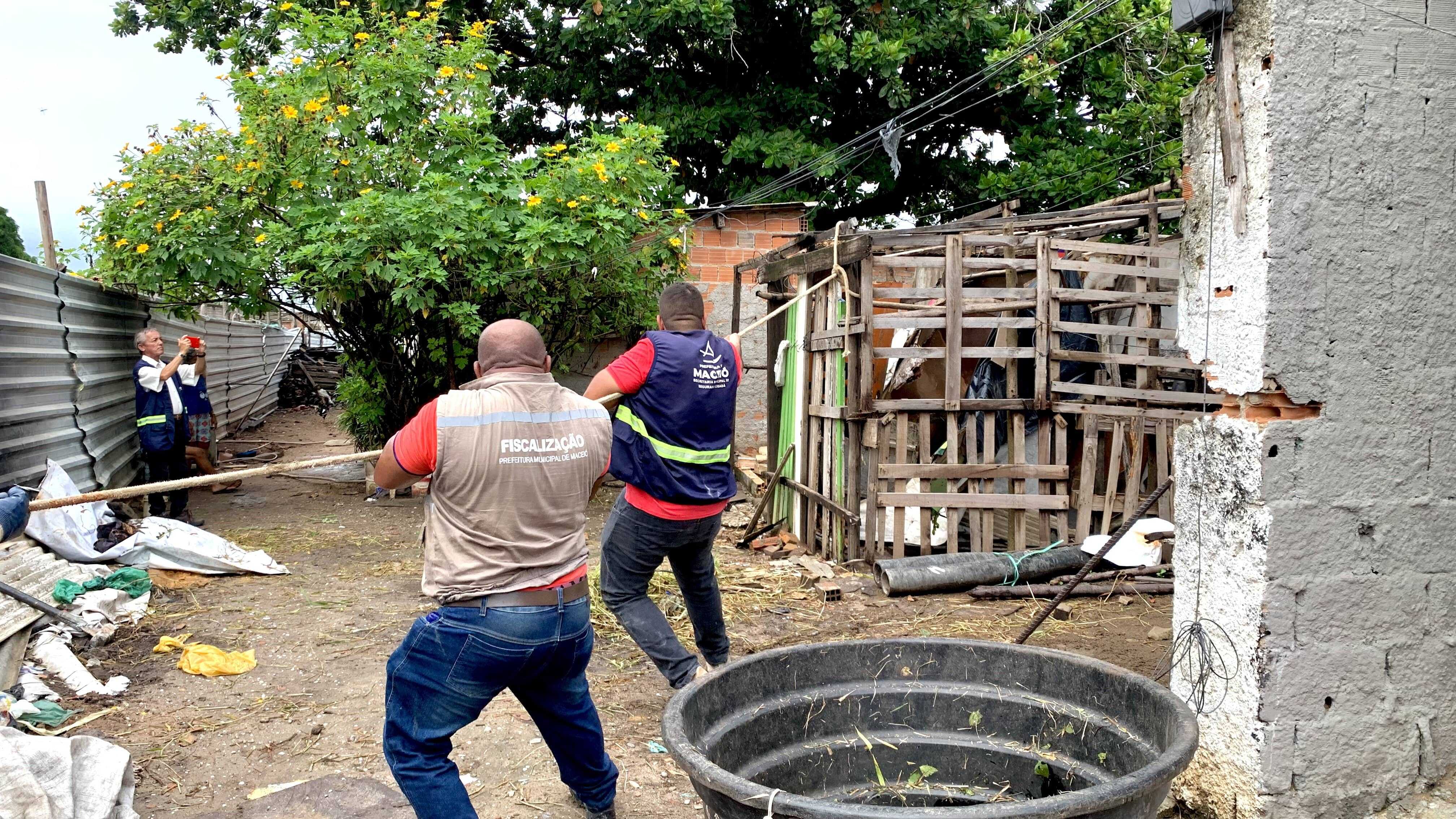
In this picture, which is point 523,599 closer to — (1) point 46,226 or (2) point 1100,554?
(2) point 1100,554

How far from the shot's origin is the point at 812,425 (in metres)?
8.42

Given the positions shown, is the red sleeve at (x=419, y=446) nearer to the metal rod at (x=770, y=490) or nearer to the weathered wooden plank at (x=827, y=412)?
the weathered wooden plank at (x=827, y=412)

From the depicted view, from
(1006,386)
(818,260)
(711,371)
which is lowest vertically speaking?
(1006,386)

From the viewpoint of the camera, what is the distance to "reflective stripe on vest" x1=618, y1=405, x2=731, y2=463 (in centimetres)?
468

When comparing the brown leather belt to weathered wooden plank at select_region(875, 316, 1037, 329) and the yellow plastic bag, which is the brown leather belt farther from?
weathered wooden plank at select_region(875, 316, 1037, 329)

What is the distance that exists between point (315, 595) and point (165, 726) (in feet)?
7.77

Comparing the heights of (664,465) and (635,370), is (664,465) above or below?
below

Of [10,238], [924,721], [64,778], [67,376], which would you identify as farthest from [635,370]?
[10,238]

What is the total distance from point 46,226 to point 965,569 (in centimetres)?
1031

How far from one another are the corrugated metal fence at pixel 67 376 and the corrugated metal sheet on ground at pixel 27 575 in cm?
81

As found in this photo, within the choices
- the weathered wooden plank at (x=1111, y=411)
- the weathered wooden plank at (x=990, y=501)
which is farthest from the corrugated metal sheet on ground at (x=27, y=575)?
the weathered wooden plank at (x=1111, y=411)

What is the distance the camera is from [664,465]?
4637 millimetres

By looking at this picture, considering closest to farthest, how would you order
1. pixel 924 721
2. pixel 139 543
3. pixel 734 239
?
pixel 924 721
pixel 139 543
pixel 734 239

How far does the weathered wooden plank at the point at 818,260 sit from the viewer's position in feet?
23.8
